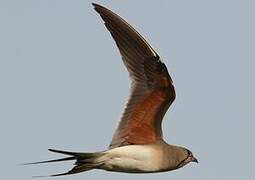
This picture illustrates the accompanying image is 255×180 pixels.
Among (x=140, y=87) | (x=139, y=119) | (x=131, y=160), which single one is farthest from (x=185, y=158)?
(x=140, y=87)

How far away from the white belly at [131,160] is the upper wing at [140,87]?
331 millimetres

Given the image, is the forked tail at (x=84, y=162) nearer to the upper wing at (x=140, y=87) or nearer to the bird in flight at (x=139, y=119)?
the bird in flight at (x=139, y=119)

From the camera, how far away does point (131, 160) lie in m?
10.3

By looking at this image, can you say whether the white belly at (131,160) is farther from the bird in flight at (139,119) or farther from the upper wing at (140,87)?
the upper wing at (140,87)

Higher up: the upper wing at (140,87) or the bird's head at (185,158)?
the upper wing at (140,87)

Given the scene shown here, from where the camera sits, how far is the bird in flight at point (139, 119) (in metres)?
10.3

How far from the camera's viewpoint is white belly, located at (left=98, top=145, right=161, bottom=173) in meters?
10.3

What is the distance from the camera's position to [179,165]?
Result: 1106cm

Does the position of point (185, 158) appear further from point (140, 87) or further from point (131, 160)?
point (140, 87)

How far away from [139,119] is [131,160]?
0.75 m

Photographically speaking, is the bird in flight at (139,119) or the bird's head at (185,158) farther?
the bird's head at (185,158)

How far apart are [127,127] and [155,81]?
76 centimetres

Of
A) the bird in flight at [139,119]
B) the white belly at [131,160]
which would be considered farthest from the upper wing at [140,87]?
the white belly at [131,160]

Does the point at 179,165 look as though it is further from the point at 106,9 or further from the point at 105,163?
the point at 106,9
